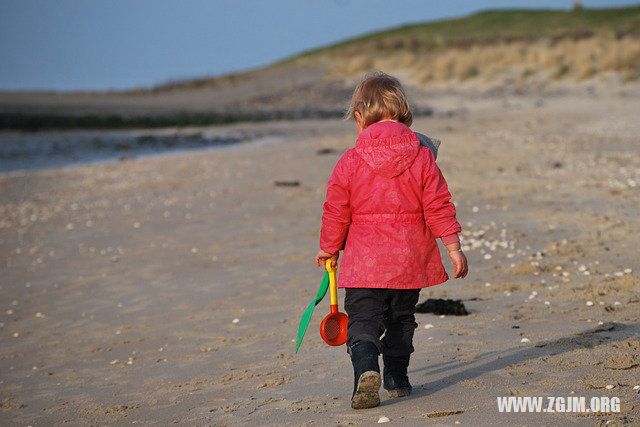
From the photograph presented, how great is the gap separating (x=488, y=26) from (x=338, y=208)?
49.4 meters

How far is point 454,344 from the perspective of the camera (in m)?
5.30

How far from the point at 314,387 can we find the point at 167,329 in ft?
6.61

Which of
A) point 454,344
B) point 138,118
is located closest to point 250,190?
point 454,344

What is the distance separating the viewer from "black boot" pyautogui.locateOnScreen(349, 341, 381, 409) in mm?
4141

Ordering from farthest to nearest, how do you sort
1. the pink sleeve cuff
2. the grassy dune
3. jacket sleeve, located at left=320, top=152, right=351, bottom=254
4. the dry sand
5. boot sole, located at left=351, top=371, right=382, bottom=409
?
the grassy dune < the dry sand < jacket sleeve, located at left=320, top=152, right=351, bottom=254 < the pink sleeve cuff < boot sole, located at left=351, top=371, right=382, bottom=409

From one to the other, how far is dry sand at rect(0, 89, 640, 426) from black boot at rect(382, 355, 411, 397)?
0.05 m

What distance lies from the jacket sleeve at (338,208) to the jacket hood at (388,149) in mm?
110

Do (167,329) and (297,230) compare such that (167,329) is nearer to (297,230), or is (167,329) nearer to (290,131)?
(297,230)

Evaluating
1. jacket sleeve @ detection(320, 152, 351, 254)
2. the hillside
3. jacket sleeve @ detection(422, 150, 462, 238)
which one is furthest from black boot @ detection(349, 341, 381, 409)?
the hillside

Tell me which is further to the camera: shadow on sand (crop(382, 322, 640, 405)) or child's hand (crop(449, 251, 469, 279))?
shadow on sand (crop(382, 322, 640, 405))

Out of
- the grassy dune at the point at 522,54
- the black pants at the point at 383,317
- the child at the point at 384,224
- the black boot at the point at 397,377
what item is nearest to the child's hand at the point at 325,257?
the child at the point at 384,224

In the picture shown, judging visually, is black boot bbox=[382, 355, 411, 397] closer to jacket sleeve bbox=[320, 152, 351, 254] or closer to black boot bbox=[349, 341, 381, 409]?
black boot bbox=[349, 341, 381, 409]

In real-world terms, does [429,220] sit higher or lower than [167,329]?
higher

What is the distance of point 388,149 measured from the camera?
432 centimetres
